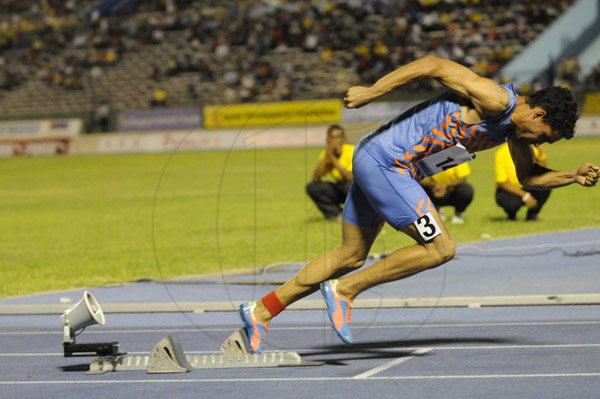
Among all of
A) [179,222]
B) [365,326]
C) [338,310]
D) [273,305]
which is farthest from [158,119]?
[338,310]

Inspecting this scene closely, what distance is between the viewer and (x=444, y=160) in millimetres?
6875

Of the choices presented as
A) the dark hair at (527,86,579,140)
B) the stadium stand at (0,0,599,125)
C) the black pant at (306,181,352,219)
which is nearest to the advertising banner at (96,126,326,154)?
the stadium stand at (0,0,599,125)

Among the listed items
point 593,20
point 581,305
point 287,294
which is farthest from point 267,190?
point 593,20

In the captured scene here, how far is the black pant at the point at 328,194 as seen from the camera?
17.2 m

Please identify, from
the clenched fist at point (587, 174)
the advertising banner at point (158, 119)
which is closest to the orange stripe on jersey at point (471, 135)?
the clenched fist at point (587, 174)

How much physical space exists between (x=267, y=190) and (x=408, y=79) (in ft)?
63.4

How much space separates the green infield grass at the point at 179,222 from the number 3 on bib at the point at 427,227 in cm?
241

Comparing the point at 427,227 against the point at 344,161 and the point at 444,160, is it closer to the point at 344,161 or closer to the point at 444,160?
the point at 444,160

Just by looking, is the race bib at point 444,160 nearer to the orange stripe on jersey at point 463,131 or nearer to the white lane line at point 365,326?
the orange stripe on jersey at point 463,131

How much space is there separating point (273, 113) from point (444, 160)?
40794mm

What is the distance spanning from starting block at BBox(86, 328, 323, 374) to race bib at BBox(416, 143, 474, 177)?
132cm

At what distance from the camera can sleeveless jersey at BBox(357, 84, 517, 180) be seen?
6730mm

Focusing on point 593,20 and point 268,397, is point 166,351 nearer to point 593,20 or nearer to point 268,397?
point 268,397

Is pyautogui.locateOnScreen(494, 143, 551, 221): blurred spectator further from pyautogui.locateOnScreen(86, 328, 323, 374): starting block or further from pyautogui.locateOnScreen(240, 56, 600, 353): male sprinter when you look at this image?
pyautogui.locateOnScreen(86, 328, 323, 374): starting block
